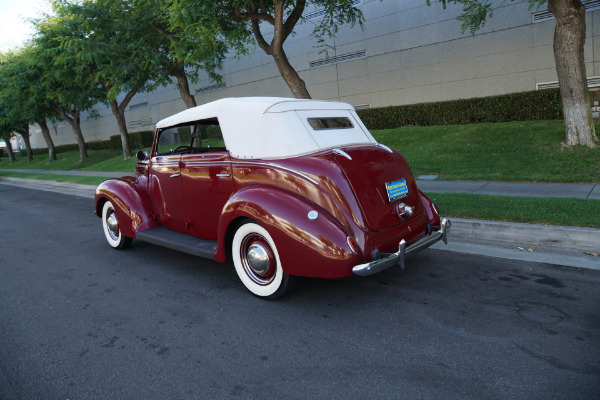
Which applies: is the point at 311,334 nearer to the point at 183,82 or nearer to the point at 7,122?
the point at 183,82

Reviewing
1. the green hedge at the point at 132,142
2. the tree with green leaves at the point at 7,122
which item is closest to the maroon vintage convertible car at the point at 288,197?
the green hedge at the point at 132,142

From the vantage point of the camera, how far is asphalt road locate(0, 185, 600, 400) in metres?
2.62

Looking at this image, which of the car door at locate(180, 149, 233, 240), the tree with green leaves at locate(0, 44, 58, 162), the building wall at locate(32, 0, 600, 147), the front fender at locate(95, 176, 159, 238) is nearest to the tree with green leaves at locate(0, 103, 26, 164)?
the tree with green leaves at locate(0, 44, 58, 162)

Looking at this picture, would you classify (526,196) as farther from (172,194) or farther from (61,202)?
(61,202)

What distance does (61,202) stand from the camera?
1201 centimetres

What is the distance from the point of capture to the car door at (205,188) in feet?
14.2

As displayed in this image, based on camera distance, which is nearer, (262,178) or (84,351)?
(84,351)

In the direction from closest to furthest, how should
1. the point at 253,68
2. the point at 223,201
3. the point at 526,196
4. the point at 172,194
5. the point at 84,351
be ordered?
the point at 84,351, the point at 223,201, the point at 172,194, the point at 526,196, the point at 253,68

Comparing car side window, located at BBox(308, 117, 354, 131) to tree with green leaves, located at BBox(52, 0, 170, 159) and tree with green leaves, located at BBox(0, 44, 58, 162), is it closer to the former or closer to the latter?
tree with green leaves, located at BBox(52, 0, 170, 159)

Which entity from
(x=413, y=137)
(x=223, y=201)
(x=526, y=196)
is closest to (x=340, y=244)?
(x=223, y=201)

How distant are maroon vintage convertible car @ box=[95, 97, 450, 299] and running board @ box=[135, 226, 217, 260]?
1cm

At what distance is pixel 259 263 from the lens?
12.8 ft

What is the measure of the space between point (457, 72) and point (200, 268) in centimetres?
1447

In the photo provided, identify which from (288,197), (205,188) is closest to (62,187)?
(205,188)
